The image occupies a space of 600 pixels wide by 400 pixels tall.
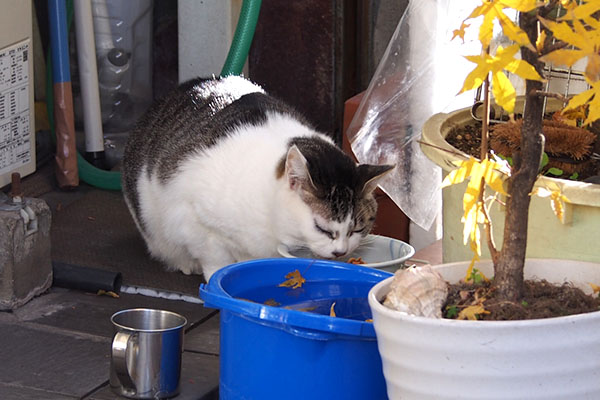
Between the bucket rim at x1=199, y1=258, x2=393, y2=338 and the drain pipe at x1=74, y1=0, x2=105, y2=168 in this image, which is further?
the drain pipe at x1=74, y1=0, x2=105, y2=168

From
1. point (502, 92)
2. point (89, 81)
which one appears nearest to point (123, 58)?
point (89, 81)

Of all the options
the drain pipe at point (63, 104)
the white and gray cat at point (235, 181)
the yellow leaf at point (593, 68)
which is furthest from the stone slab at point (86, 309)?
the yellow leaf at point (593, 68)

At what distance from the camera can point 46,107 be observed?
4066mm

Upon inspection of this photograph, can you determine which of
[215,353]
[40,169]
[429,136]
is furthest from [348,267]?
[40,169]

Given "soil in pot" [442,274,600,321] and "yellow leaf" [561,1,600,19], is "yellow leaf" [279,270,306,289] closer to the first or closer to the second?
"soil in pot" [442,274,600,321]

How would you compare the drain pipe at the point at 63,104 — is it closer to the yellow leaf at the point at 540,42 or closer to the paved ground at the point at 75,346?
the paved ground at the point at 75,346

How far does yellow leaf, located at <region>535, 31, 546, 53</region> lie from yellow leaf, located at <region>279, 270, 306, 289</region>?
2.98 feet

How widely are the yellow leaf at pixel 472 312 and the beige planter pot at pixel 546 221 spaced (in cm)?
31

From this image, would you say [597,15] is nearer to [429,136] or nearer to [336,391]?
[429,136]

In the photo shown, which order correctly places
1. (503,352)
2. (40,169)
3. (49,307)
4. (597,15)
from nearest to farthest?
(503,352) → (597,15) → (49,307) → (40,169)

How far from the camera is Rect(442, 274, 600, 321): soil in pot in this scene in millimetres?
1710

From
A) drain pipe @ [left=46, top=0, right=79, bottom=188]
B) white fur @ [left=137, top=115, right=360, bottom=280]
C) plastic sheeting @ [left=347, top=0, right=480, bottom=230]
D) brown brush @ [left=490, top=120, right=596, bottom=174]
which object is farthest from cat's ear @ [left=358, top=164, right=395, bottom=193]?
drain pipe @ [left=46, top=0, right=79, bottom=188]

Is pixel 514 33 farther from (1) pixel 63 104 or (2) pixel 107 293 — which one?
(1) pixel 63 104

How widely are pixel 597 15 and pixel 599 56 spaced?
0.43 m
